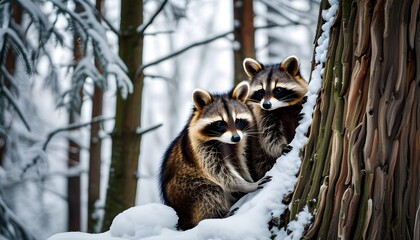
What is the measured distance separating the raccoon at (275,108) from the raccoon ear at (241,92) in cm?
12

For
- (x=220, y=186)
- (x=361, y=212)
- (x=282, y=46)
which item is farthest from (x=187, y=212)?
(x=282, y=46)

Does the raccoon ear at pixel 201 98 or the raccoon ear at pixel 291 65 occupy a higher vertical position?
the raccoon ear at pixel 291 65

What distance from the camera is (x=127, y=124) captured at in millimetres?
5961

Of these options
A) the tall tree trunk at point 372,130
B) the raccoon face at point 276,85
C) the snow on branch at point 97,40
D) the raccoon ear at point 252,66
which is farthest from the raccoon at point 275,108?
the tall tree trunk at point 372,130

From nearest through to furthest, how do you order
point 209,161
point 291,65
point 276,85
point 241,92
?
point 209,161 < point 276,85 < point 241,92 < point 291,65

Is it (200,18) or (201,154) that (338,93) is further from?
(200,18)

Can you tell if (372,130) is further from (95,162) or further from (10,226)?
(95,162)

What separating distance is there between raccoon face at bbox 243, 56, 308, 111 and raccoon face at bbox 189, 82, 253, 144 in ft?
0.45

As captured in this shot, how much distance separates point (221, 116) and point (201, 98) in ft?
1.07

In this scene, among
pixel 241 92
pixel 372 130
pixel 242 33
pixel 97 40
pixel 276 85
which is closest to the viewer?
pixel 372 130

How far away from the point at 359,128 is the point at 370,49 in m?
0.40

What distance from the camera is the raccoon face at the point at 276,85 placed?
4.41 m

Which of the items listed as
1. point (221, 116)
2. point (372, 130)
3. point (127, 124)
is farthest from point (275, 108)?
point (127, 124)

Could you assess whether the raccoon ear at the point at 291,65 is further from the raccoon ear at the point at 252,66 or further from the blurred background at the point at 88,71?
the blurred background at the point at 88,71
